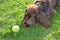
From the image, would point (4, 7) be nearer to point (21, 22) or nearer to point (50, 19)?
point (21, 22)

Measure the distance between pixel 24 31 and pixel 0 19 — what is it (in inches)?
33.5

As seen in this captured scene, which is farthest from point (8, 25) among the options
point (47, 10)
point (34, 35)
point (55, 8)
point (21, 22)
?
point (55, 8)

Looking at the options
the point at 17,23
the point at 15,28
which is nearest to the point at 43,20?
the point at 17,23

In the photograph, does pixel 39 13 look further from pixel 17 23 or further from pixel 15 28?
pixel 15 28

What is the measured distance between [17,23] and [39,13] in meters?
0.61

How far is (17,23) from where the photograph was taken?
527cm

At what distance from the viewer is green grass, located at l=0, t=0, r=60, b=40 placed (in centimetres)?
492

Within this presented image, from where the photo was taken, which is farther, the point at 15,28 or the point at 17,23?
the point at 17,23

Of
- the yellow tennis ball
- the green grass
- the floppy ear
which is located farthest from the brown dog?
the yellow tennis ball

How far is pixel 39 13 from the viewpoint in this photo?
17.1 ft

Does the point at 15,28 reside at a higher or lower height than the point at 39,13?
lower

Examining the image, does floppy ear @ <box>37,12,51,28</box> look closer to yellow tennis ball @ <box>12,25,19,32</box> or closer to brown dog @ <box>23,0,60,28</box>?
brown dog @ <box>23,0,60,28</box>

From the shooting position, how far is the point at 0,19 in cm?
550

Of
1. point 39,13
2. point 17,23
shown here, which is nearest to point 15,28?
point 17,23
